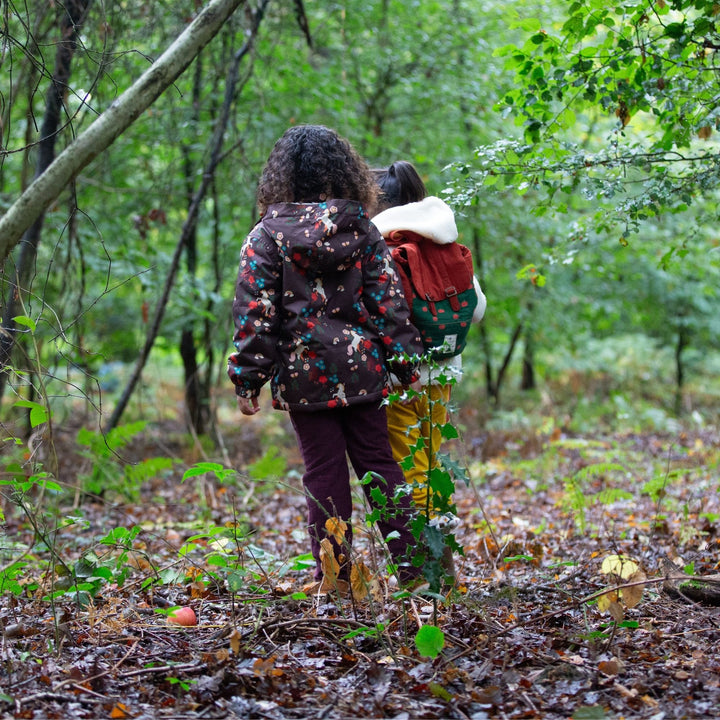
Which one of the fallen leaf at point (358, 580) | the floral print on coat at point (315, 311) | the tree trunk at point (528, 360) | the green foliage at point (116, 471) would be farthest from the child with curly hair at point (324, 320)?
the tree trunk at point (528, 360)

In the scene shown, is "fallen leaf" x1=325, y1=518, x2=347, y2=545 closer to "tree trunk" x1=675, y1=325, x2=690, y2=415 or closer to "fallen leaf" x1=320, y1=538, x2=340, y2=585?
"fallen leaf" x1=320, y1=538, x2=340, y2=585

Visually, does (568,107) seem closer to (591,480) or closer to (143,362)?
(591,480)

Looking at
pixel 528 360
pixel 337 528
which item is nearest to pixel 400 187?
pixel 337 528

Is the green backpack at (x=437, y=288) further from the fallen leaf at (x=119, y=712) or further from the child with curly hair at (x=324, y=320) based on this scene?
the fallen leaf at (x=119, y=712)

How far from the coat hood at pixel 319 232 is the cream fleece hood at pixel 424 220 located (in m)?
0.22

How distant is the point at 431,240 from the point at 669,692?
77.6 inches

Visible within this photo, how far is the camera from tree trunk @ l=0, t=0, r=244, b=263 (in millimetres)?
2512

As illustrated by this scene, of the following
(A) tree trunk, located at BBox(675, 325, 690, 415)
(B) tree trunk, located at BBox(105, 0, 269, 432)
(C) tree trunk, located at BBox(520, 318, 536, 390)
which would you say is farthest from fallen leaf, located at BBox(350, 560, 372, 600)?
(A) tree trunk, located at BBox(675, 325, 690, 415)

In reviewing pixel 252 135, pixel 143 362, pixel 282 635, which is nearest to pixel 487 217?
pixel 252 135

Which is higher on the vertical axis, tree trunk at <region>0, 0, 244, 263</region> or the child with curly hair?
tree trunk at <region>0, 0, 244, 263</region>

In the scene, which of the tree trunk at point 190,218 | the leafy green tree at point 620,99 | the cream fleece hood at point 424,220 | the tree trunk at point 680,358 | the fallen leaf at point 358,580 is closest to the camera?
the fallen leaf at point 358,580

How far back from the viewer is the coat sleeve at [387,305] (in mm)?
3025

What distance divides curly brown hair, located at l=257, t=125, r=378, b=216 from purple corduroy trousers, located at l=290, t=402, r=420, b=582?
36.0 inches

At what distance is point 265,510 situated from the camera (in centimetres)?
593
